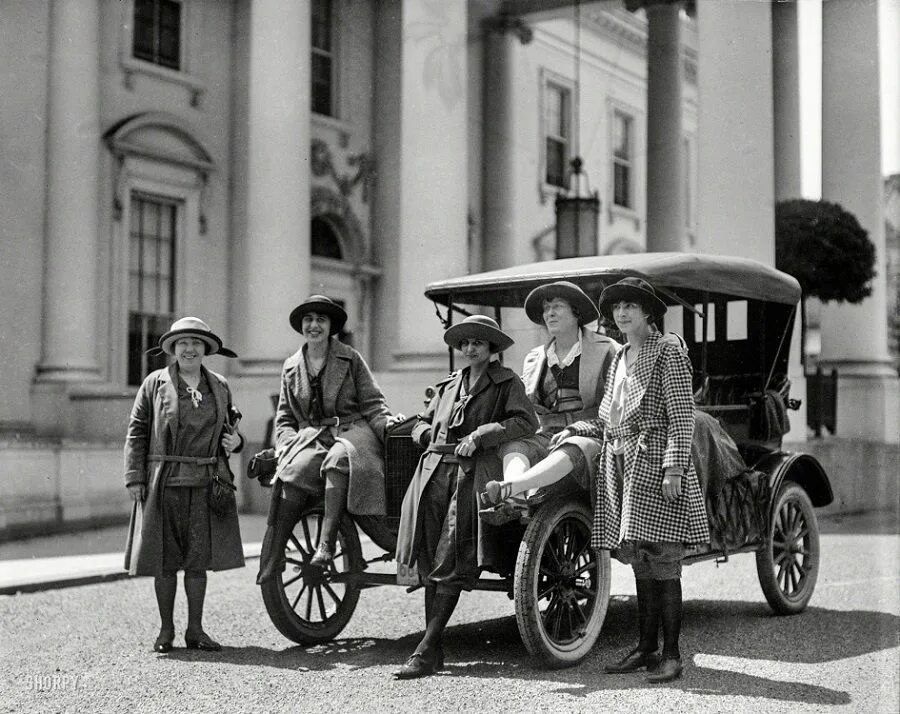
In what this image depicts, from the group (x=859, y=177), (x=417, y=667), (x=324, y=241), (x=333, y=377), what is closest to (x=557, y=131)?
(x=324, y=241)

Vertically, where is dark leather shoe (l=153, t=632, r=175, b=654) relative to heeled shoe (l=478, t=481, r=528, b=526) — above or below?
below

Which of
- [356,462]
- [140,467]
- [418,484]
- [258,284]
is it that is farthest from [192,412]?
[258,284]

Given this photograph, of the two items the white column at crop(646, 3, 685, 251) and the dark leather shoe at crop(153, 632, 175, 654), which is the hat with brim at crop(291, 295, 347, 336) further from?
the white column at crop(646, 3, 685, 251)

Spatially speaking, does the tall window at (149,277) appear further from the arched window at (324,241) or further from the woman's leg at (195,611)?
the woman's leg at (195,611)

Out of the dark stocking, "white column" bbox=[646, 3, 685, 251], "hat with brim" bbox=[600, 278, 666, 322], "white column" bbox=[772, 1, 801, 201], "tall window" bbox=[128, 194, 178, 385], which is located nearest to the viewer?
"hat with brim" bbox=[600, 278, 666, 322]

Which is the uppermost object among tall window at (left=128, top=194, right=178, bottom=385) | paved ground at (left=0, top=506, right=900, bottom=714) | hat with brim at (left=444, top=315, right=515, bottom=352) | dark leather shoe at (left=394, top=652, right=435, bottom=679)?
tall window at (left=128, top=194, right=178, bottom=385)

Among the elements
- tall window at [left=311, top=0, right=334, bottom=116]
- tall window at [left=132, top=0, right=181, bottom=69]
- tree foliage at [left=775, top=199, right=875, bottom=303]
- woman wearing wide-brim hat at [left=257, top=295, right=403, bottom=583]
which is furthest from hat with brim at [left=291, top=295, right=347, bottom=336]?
tall window at [left=311, top=0, right=334, bottom=116]

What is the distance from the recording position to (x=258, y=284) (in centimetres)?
1425

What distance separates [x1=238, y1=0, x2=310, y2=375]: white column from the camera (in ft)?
46.8

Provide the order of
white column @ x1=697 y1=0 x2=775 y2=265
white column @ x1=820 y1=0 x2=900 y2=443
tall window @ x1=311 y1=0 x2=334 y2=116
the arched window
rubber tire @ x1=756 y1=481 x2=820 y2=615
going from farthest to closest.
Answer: tall window @ x1=311 y1=0 x2=334 y2=116
the arched window
white column @ x1=820 y1=0 x2=900 y2=443
white column @ x1=697 y1=0 x2=775 y2=265
rubber tire @ x1=756 y1=481 x2=820 y2=615

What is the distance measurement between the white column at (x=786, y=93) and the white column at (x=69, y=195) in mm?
10958

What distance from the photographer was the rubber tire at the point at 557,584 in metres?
6.07

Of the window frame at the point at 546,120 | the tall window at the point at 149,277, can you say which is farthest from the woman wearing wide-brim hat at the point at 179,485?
the window frame at the point at 546,120

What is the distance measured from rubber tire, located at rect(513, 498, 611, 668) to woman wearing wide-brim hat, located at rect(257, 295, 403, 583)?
1031mm
